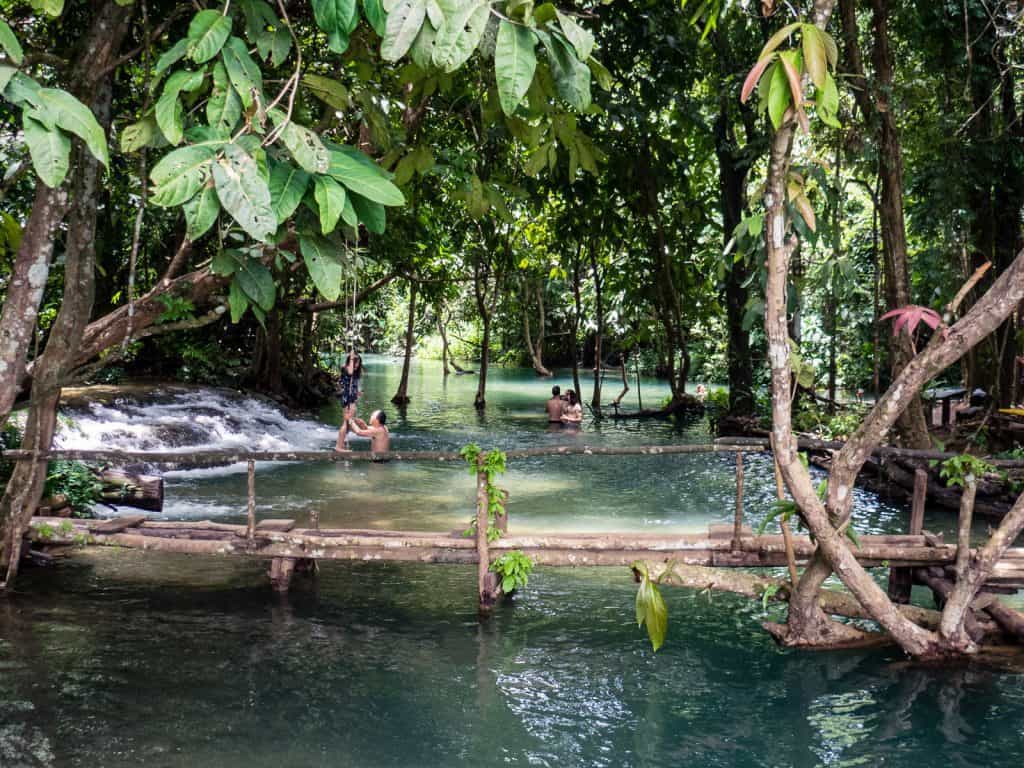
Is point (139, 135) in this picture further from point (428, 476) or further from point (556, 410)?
point (556, 410)

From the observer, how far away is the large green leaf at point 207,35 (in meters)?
3.06

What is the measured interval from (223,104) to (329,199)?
0.60 metres

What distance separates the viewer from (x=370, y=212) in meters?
3.04

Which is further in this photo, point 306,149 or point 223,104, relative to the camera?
point 223,104

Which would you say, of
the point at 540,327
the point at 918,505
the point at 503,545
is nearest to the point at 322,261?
the point at 503,545

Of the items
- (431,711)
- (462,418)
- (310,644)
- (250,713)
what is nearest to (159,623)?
Result: (310,644)

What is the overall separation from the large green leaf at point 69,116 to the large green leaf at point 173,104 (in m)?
0.26

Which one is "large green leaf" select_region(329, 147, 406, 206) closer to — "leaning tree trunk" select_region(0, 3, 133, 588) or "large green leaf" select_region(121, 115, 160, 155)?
"large green leaf" select_region(121, 115, 160, 155)

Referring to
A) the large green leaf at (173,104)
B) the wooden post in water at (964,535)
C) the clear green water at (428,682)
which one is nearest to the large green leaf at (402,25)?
the large green leaf at (173,104)

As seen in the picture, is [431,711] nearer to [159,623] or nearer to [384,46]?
[159,623]

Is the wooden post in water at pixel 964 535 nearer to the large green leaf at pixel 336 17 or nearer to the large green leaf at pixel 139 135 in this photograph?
the large green leaf at pixel 336 17

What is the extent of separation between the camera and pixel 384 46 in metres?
2.96

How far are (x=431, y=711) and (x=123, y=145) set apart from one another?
3.47 metres

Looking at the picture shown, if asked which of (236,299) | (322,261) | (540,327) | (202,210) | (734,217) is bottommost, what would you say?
(236,299)
